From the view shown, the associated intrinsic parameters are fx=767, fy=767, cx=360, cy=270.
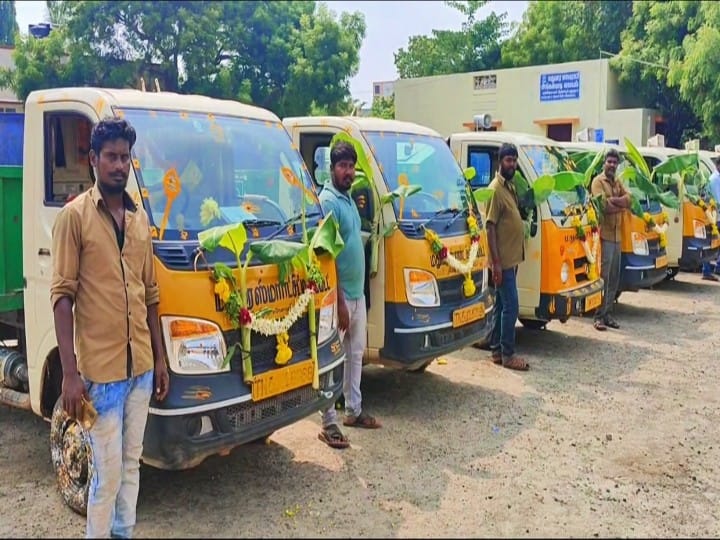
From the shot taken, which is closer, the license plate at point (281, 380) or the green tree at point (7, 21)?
the license plate at point (281, 380)

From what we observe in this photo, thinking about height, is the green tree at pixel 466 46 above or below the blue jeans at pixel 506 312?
above

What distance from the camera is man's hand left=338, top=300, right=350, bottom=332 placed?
4.93 m

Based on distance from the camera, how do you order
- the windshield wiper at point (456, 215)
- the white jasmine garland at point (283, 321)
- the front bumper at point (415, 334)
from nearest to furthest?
the white jasmine garland at point (283, 321) → the front bumper at point (415, 334) → the windshield wiper at point (456, 215)

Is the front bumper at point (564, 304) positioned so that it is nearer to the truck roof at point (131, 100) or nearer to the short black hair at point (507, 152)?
the short black hair at point (507, 152)

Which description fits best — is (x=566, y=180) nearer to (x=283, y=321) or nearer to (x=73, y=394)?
(x=283, y=321)

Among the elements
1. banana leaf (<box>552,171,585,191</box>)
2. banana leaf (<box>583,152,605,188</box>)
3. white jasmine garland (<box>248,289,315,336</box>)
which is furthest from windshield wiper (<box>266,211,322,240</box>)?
banana leaf (<box>583,152,605,188</box>)

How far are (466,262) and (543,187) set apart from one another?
1.57 meters

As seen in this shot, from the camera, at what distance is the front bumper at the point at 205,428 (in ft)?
12.1

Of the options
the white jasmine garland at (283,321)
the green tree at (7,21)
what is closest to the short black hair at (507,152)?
the white jasmine garland at (283,321)

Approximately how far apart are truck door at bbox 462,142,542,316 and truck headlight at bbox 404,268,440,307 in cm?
190

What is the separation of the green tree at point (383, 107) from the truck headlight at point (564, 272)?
2167 centimetres

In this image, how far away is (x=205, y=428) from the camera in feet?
12.4

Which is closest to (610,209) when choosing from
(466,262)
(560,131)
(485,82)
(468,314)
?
(466,262)

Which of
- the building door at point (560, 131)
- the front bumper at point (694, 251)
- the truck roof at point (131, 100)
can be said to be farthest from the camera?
the building door at point (560, 131)
